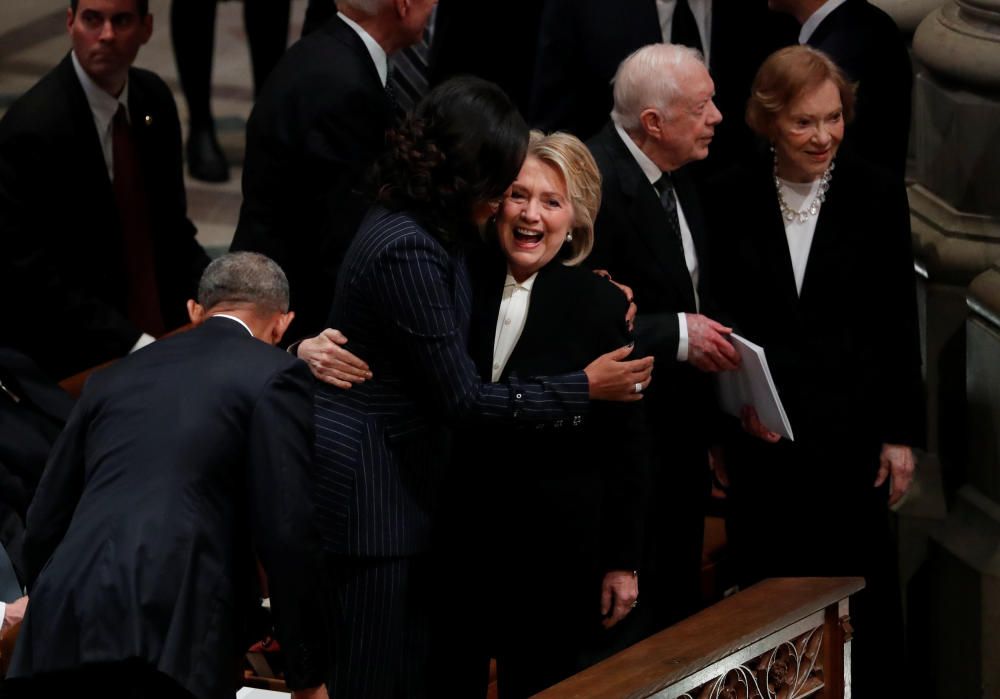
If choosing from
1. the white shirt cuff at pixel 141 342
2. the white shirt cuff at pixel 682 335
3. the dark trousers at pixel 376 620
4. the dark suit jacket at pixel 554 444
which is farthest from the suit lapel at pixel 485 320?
the white shirt cuff at pixel 141 342

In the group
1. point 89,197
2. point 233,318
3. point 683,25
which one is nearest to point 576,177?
point 233,318

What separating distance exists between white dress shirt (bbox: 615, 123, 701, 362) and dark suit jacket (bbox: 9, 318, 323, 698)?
3.37 ft

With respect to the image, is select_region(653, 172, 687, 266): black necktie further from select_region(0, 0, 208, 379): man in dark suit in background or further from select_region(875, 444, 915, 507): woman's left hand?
select_region(0, 0, 208, 379): man in dark suit in background

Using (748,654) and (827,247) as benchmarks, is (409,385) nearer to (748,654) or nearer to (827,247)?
(748,654)

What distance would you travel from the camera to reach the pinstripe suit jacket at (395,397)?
330 centimetres

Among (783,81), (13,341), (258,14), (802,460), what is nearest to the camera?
(783,81)

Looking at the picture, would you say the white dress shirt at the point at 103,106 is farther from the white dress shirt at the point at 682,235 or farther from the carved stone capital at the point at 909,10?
the carved stone capital at the point at 909,10

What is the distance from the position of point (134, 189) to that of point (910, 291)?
2158 mm

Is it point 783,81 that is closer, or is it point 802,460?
point 783,81

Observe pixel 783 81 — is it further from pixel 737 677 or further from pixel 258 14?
pixel 258 14

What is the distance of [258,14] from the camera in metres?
7.22

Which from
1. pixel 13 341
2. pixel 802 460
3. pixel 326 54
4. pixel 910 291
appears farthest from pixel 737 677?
pixel 13 341

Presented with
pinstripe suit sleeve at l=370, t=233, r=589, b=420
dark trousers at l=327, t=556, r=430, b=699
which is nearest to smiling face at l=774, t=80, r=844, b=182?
pinstripe suit sleeve at l=370, t=233, r=589, b=420

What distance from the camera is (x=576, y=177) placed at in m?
3.56
